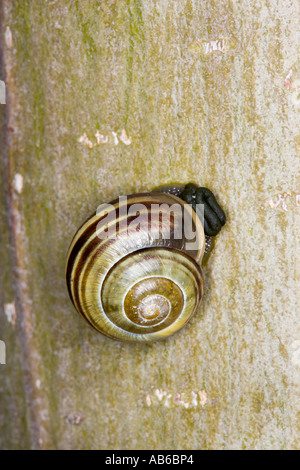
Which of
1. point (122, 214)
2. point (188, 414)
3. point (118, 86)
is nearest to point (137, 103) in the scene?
point (118, 86)

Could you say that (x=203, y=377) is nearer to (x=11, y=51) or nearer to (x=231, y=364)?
(x=231, y=364)

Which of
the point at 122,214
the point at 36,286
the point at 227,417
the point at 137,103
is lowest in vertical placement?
the point at 227,417

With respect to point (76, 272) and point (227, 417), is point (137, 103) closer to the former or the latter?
point (76, 272)

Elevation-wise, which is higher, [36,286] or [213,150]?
[213,150]
